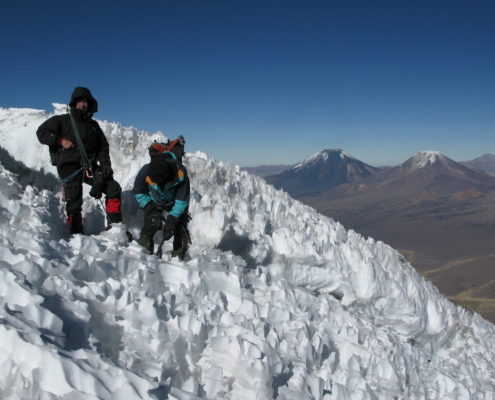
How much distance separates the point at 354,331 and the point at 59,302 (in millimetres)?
4584

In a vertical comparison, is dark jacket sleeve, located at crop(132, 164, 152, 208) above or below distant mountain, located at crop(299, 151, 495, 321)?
above

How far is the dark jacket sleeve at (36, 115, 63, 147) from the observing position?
4855 millimetres

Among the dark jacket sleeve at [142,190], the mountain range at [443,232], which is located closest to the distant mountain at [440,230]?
the mountain range at [443,232]

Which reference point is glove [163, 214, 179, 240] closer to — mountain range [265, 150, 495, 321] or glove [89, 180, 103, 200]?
glove [89, 180, 103, 200]

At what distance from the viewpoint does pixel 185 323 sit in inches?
144

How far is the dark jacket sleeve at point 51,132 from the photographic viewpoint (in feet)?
15.9

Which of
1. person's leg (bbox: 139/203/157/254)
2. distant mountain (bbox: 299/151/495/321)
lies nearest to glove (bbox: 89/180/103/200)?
person's leg (bbox: 139/203/157/254)

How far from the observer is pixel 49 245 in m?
3.92

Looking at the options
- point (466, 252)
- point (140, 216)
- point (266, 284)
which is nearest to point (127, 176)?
point (140, 216)

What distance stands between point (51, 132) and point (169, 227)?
2.21 metres

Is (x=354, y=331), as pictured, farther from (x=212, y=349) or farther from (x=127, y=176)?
(x=127, y=176)

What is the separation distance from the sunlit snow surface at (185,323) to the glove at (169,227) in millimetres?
411

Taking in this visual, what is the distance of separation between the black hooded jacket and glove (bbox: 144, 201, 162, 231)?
955 mm

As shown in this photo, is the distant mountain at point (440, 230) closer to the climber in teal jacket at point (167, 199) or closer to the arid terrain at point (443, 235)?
the arid terrain at point (443, 235)
